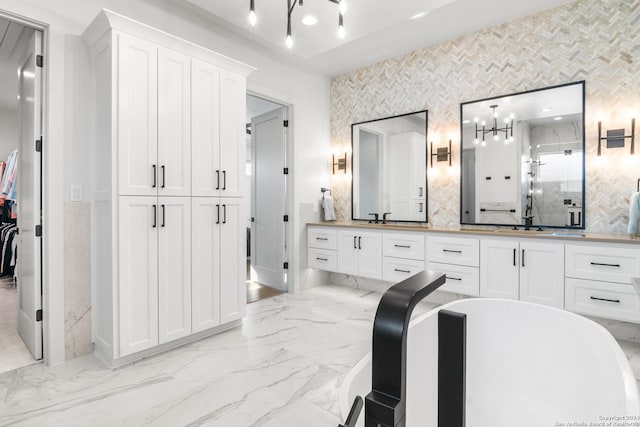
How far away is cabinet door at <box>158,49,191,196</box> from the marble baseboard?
0.63m

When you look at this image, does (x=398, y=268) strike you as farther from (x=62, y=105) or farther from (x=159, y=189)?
(x=62, y=105)

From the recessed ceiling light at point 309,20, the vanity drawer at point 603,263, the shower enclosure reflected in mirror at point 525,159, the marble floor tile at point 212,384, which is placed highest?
the recessed ceiling light at point 309,20

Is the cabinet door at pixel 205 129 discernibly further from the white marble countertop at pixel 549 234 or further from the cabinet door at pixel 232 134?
the white marble countertop at pixel 549 234

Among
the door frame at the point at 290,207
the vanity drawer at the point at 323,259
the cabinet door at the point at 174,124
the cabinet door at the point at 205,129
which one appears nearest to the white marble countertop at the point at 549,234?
the vanity drawer at the point at 323,259

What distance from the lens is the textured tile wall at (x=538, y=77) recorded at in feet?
9.40

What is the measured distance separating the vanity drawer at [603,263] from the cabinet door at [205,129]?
3.00 m

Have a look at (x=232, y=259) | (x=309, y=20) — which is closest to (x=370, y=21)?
(x=309, y=20)

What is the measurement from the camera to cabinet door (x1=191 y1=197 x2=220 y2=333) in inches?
108

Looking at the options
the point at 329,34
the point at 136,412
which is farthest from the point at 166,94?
the point at 136,412

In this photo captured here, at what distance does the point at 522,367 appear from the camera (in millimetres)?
1394

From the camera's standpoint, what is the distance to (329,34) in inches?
126

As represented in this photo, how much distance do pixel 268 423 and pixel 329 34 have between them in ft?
10.5

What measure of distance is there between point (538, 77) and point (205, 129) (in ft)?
10.5

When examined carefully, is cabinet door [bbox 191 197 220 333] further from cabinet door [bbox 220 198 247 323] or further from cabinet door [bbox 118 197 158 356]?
cabinet door [bbox 118 197 158 356]
